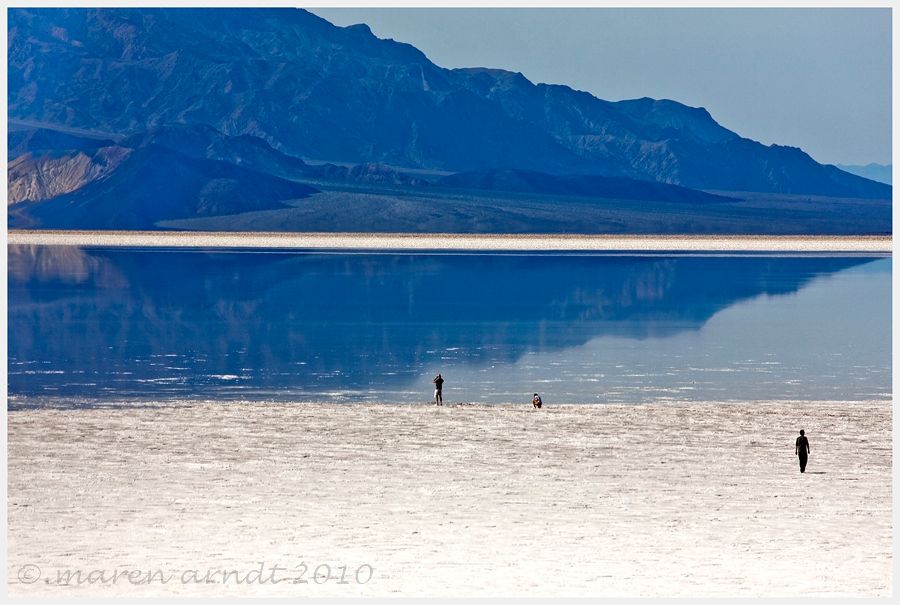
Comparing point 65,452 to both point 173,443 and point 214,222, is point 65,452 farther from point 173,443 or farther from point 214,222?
point 214,222

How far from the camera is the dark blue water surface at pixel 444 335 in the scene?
1608 centimetres

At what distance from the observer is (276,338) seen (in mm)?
21828

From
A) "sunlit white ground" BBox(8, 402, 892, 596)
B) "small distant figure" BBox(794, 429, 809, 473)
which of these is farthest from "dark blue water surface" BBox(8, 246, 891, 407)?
"small distant figure" BBox(794, 429, 809, 473)

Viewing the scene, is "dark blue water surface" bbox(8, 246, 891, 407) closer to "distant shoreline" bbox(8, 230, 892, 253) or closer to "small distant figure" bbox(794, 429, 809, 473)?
"small distant figure" bbox(794, 429, 809, 473)

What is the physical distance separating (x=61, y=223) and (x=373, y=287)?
87.5 metres

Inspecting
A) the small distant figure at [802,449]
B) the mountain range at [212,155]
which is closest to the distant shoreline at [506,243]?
the mountain range at [212,155]

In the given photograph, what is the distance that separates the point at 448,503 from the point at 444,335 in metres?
12.8

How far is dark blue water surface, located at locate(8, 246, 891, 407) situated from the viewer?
16.1 metres

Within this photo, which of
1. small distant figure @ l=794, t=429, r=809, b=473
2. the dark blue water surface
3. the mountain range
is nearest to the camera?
small distant figure @ l=794, t=429, r=809, b=473

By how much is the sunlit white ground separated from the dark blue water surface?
2.37 meters

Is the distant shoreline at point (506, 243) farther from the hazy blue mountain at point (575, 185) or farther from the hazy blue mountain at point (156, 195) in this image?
the hazy blue mountain at point (575, 185)

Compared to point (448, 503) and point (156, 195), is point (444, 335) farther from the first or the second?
point (156, 195)

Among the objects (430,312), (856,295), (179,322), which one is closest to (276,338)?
(179,322)

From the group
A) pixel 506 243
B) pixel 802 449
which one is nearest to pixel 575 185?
pixel 506 243
